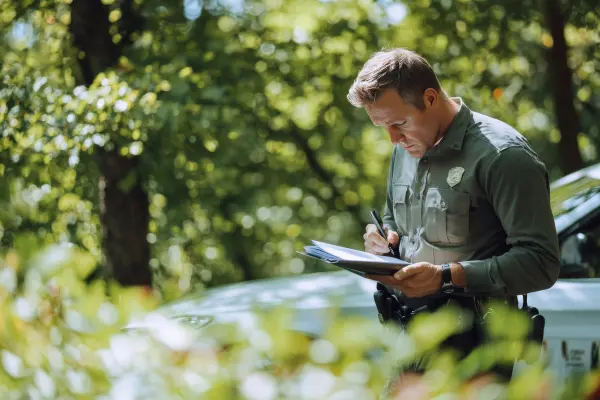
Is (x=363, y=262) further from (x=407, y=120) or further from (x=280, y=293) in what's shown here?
(x=280, y=293)

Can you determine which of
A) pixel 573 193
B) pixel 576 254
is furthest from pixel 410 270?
pixel 573 193

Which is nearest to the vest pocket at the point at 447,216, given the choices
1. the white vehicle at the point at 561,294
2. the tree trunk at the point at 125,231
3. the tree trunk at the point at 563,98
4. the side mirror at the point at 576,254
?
the white vehicle at the point at 561,294

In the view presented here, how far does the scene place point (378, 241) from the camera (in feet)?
9.77

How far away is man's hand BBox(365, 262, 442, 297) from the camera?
2.58 meters

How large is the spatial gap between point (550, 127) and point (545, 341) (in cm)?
635

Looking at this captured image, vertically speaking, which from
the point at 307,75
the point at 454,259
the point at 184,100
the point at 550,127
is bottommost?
the point at 550,127

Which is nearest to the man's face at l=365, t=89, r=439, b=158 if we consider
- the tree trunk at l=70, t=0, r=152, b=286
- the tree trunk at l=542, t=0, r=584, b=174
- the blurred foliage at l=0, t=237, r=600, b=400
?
the blurred foliage at l=0, t=237, r=600, b=400

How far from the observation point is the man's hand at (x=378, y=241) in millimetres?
2971

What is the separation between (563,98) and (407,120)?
5.66 m

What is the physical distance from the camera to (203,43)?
6.83 meters

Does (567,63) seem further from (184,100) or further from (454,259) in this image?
(454,259)

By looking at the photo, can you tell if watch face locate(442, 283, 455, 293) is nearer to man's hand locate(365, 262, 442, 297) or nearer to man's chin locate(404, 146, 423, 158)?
man's hand locate(365, 262, 442, 297)

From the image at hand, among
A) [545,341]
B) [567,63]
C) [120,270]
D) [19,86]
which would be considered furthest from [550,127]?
[545,341]

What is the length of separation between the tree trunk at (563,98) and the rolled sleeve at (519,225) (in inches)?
218
